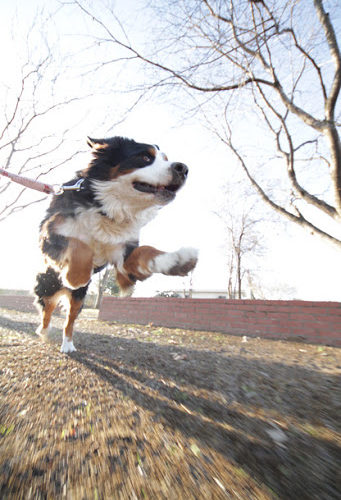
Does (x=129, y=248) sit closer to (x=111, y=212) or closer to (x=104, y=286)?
(x=111, y=212)

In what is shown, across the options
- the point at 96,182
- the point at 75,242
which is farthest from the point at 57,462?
the point at 96,182

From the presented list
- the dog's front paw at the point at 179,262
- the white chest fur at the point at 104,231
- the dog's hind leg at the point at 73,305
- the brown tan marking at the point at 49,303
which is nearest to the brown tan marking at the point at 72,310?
the dog's hind leg at the point at 73,305

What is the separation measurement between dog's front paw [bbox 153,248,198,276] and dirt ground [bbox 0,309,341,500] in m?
1.01

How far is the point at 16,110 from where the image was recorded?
8.99m

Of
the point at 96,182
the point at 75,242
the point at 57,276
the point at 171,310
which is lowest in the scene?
the point at 171,310

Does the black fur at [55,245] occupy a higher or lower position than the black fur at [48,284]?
higher

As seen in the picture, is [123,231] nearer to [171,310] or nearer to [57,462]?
[57,462]

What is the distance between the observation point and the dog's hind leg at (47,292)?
404 cm

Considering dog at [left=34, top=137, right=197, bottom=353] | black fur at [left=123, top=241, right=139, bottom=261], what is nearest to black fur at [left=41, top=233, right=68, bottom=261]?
dog at [left=34, top=137, right=197, bottom=353]

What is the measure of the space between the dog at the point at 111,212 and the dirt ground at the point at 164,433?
110cm

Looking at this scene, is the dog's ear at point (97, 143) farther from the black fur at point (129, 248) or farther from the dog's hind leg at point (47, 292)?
the dog's hind leg at point (47, 292)

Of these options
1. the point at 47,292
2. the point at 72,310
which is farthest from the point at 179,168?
the point at 47,292

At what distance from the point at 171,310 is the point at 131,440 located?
6946 millimetres

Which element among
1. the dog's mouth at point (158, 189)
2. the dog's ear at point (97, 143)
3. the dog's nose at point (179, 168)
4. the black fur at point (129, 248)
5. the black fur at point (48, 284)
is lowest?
the black fur at point (48, 284)
